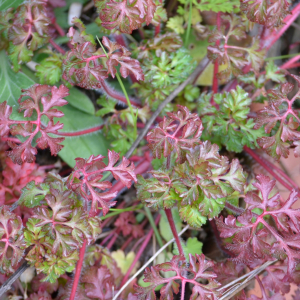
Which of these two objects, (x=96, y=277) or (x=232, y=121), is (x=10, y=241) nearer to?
(x=96, y=277)

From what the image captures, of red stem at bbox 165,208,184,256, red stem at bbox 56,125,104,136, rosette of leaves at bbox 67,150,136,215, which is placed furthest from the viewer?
red stem at bbox 56,125,104,136

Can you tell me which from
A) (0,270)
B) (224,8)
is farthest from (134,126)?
(0,270)

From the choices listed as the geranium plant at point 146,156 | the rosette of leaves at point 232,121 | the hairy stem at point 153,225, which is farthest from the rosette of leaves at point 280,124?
the hairy stem at point 153,225

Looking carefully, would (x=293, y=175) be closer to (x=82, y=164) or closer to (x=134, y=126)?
(x=134, y=126)

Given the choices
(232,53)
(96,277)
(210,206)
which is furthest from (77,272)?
(232,53)

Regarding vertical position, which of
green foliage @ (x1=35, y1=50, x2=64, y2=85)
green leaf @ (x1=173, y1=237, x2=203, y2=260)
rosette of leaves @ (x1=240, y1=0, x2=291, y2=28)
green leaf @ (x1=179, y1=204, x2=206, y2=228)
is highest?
rosette of leaves @ (x1=240, y1=0, x2=291, y2=28)

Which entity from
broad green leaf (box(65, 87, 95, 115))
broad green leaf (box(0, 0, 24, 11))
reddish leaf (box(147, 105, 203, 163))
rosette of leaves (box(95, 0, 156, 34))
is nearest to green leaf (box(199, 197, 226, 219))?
reddish leaf (box(147, 105, 203, 163))

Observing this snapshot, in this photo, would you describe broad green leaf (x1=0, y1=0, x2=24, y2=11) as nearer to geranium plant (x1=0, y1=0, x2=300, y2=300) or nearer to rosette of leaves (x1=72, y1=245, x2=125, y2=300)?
geranium plant (x1=0, y1=0, x2=300, y2=300)
